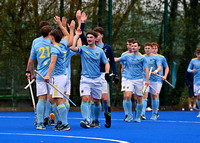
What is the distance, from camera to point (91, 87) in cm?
1137

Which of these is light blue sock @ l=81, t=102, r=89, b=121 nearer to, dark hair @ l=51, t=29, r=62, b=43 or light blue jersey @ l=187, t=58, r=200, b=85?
dark hair @ l=51, t=29, r=62, b=43

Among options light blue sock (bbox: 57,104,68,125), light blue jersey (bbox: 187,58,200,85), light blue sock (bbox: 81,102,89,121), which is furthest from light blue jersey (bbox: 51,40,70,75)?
light blue jersey (bbox: 187,58,200,85)

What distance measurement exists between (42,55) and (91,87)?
1237 mm

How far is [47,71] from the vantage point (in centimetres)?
1077

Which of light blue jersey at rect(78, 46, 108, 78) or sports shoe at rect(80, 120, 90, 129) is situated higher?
light blue jersey at rect(78, 46, 108, 78)

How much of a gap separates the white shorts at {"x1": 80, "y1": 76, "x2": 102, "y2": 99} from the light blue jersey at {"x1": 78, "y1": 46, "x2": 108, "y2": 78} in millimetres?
88

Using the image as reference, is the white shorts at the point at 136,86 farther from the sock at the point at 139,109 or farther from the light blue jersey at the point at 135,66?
the sock at the point at 139,109

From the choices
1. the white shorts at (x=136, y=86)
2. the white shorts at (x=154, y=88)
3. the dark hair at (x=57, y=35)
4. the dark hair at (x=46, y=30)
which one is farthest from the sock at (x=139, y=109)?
the dark hair at (x=57, y=35)

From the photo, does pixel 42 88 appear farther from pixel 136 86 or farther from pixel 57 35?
pixel 136 86

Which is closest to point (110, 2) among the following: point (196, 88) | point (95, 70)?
point (196, 88)

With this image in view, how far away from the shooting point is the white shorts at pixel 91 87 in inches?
444

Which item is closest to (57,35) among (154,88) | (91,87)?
(91,87)

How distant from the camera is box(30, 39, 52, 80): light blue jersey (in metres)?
10.9

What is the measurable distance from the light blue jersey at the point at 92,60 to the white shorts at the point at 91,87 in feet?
0.29
